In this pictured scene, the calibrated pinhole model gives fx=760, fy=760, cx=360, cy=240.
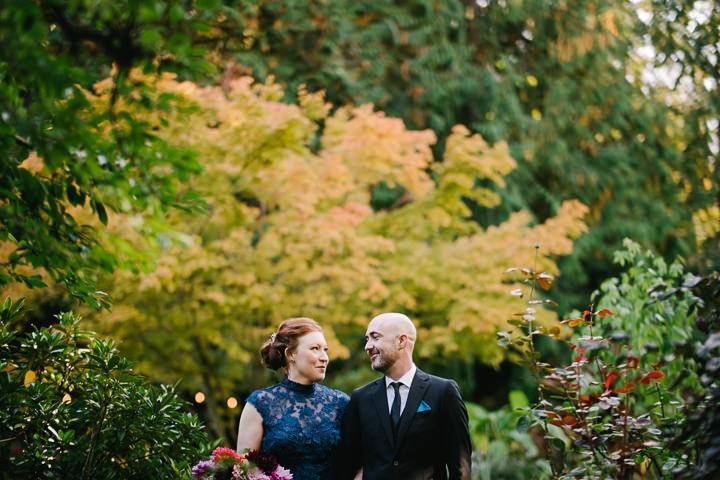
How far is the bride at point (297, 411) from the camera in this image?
164 inches

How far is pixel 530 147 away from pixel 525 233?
3.73 meters

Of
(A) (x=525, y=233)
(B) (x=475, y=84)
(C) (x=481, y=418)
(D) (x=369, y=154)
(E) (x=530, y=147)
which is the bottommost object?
(C) (x=481, y=418)

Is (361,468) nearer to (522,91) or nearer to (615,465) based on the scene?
(615,465)

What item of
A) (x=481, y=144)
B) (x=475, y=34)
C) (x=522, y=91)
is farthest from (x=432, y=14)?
(x=481, y=144)

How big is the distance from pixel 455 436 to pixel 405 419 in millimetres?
261

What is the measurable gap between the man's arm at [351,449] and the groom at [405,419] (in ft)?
0.03

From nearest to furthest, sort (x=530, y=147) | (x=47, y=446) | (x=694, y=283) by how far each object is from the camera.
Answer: (x=694, y=283) → (x=47, y=446) → (x=530, y=147)

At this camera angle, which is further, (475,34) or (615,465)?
(475,34)

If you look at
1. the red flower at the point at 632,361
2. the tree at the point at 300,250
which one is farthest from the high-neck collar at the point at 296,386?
the tree at the point at 300,250

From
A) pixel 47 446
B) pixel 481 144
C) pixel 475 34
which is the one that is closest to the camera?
pixel 47 446

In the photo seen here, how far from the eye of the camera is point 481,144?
10531mm

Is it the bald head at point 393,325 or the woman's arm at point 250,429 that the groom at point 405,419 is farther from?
the woman's arm at point 250,429

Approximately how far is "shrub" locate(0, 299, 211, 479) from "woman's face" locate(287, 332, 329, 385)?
2.05 ft

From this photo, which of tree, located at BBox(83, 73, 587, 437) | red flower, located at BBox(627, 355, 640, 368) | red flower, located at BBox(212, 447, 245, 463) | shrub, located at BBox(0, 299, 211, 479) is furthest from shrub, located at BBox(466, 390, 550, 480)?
red flower, located at BBox(212, 447, 245, 463)
